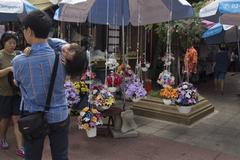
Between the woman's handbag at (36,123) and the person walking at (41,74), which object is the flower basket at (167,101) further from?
A: the woman's handbag at (36,123)

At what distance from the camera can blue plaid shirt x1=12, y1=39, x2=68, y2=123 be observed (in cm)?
266

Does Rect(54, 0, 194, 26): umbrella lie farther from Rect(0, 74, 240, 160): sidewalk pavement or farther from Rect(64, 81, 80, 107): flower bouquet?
Rect(0, 74, 240, 160): sidewalk pavement

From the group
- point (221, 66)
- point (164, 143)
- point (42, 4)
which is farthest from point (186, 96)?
point (221, 66)

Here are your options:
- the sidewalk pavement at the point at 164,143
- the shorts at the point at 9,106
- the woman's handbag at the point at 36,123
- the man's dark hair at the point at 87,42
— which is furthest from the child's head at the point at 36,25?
the man's dark hair at the point at 87,42

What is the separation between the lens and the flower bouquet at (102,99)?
19.7 feet

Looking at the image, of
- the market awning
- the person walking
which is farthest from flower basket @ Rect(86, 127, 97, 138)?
the market awning

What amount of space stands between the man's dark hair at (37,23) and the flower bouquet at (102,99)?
11.2ft

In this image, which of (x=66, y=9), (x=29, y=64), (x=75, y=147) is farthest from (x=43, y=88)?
(x=66, y=9)

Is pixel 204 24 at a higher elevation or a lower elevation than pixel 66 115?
higher

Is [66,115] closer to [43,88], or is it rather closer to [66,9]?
[43,88]

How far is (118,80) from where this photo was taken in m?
6.92

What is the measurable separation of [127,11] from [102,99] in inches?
117

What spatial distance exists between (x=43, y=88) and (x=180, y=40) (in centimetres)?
817

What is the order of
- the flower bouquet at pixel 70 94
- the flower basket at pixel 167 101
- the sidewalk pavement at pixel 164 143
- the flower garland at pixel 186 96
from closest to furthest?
the sidewalk pavement at pixel 164 143, the flower bouquet at pixel 70 94, the flower garland at pixel 186 96, the flower basket at pixel 167 101
